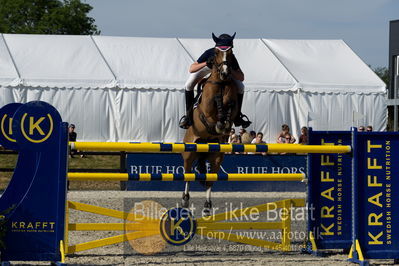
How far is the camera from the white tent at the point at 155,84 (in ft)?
57.5

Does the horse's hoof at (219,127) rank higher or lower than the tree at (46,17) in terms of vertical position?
lower

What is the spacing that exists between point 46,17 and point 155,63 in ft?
74.4

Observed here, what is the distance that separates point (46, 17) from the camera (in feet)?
129

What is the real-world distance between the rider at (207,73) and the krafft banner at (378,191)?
2.16 meters

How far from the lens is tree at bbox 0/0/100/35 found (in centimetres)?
3934

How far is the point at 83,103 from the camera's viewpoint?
57.9 ft

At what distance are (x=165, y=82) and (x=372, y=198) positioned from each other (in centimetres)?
1202

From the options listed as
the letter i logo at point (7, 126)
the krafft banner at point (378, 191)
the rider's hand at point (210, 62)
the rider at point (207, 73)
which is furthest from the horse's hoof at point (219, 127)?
the letter i logo at point (7, 126)

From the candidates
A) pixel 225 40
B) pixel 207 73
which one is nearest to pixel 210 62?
pixel 207 73

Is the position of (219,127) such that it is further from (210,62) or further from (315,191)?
(315,191)

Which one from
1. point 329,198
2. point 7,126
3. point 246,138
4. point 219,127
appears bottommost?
point 329,198

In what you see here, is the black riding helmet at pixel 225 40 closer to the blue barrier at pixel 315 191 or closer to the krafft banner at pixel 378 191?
the blue barrier at pixel 315 191

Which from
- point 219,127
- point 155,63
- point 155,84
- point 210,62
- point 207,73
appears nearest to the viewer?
point 219,127

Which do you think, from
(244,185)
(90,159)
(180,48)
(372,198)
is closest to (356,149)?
(372,198)
